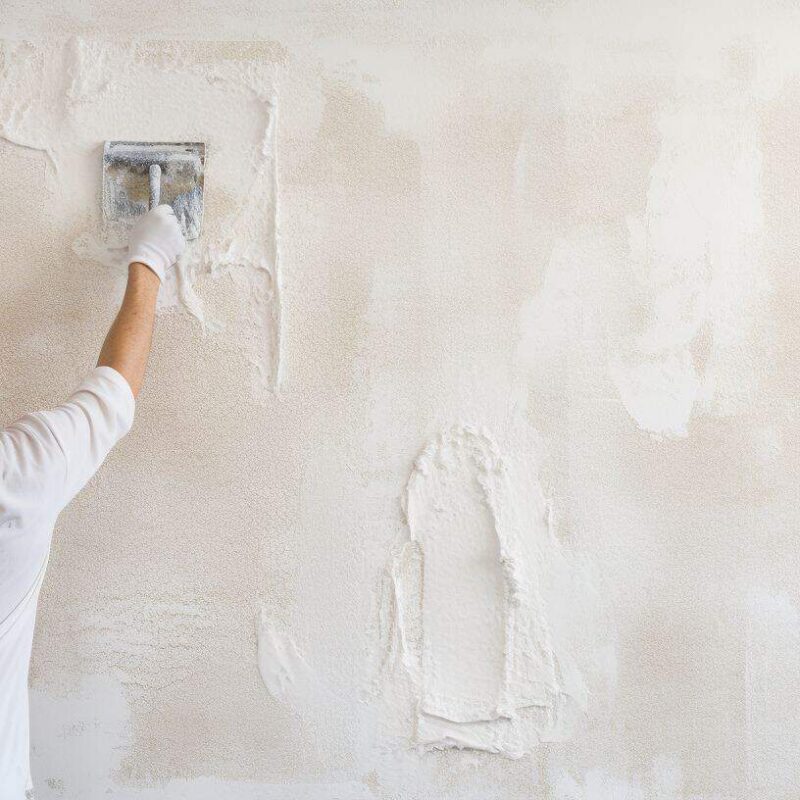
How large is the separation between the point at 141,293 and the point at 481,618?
0.90 meters

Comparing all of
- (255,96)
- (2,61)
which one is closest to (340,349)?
(255,96)

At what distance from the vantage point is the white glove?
4.06 feet

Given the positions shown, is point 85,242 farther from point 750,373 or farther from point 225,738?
point 750,373

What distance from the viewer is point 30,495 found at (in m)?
0.96

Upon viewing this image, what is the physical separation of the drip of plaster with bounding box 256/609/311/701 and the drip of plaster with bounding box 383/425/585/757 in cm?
18

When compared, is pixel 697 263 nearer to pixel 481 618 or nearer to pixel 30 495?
pixel 481 618

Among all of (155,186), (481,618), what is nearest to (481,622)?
(481,618)

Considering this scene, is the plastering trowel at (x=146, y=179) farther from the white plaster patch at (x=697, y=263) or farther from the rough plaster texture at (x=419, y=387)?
the white plaster patch at (x=697, y=263)

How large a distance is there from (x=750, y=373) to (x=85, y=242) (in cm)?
136

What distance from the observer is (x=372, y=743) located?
4.23 feet

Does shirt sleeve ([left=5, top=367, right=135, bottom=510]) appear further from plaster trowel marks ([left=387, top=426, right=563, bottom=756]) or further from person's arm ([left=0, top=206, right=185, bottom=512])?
plaster trowel marks ([left=387, top=426, right=563, bottom=756])

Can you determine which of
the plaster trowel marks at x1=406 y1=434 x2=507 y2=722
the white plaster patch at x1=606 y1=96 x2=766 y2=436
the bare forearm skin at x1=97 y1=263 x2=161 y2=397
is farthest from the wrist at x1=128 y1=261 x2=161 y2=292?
the white plaster patch at x1=606 y1=96 x2=766 y2=436

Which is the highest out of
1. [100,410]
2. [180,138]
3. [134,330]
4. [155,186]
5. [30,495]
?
[180,138]

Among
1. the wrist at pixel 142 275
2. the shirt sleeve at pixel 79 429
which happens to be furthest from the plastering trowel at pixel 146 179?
the shirt sleeve at pixel 79 429
